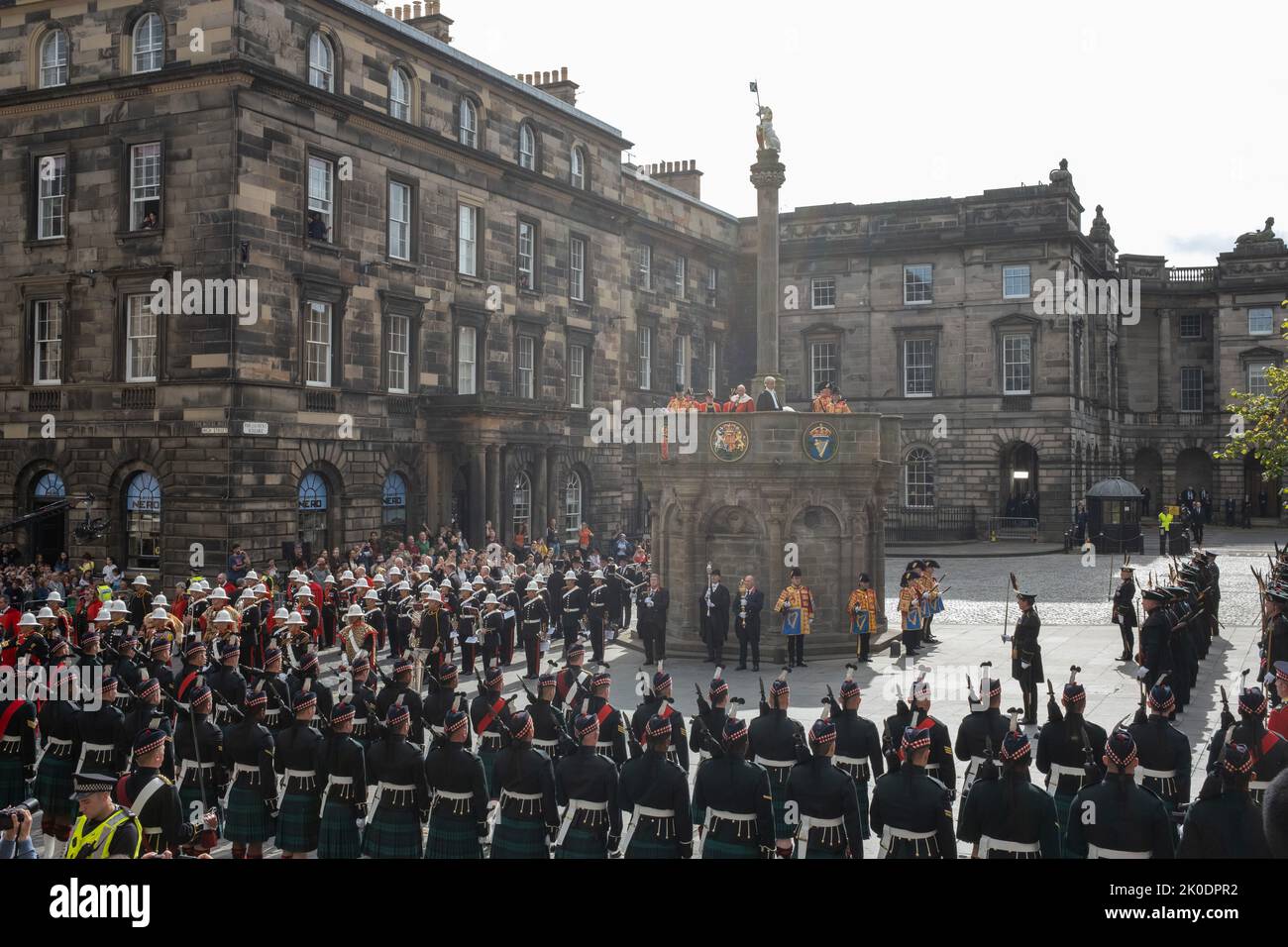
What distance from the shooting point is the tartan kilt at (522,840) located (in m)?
8.86

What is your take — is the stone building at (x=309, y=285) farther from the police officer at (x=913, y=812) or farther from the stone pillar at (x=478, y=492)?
the police officer at (x=913, y=812)

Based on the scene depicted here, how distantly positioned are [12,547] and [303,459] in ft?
25.4

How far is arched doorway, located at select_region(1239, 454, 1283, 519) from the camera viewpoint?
5897 cm

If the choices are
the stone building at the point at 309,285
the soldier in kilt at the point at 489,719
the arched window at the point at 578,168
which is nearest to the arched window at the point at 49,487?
the stone building at the point at 309,285

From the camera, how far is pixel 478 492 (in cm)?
3275

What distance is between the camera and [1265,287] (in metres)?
59.8

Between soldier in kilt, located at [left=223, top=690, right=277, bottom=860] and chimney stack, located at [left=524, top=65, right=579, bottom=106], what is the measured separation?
34987mm

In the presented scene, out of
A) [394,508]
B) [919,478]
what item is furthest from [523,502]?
[919,478]

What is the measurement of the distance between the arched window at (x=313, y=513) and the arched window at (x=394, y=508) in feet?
6.90

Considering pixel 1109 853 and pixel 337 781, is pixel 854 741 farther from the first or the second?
pixel 337 781

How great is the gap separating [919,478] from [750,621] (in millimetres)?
32019

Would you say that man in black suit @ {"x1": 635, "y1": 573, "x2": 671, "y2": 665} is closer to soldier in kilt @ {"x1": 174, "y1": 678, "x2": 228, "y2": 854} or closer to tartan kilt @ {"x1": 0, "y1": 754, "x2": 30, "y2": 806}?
soldier in kilt @ {"x1": 174, "y1": 678, "x2": 228, "y2": 854}

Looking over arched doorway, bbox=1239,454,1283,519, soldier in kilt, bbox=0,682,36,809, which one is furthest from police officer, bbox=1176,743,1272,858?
arched doorway, bbox=1239,454,1283,519
